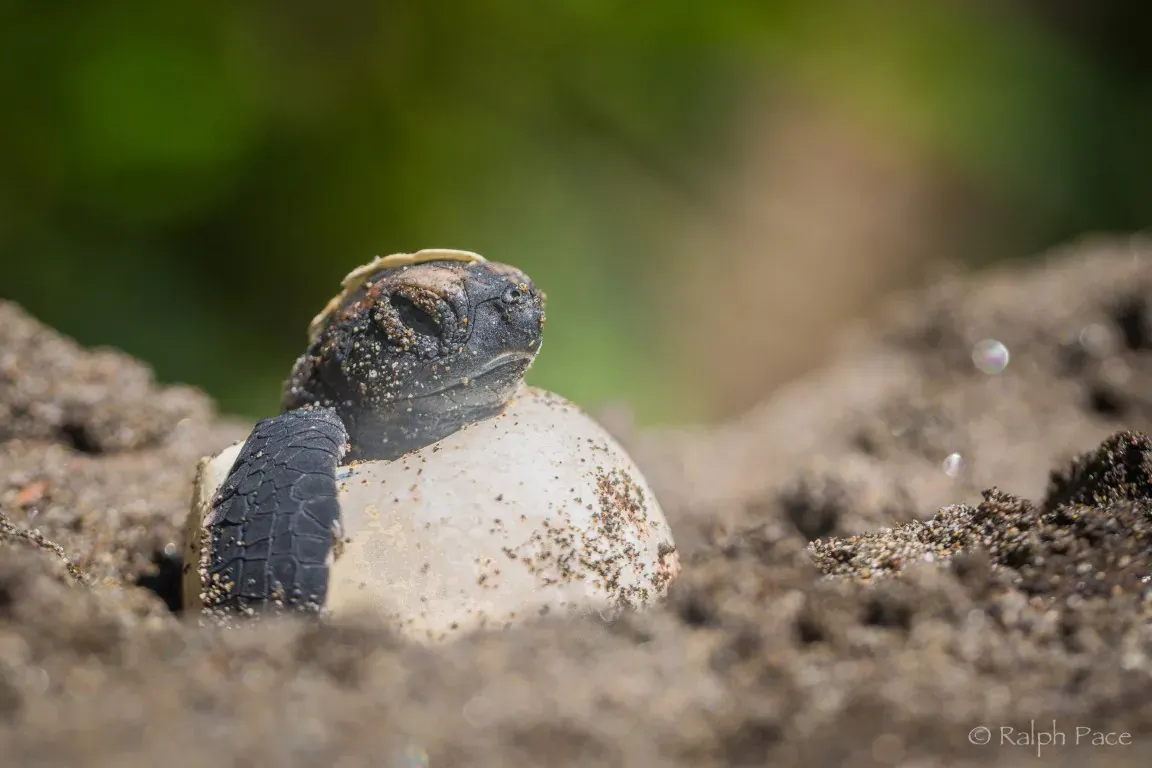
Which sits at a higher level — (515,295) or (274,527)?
(515,295)

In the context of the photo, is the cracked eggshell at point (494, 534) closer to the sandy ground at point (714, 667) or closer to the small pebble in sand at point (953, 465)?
the sandy ground at point (714, 667)

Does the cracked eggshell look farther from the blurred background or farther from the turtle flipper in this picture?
the blurred background

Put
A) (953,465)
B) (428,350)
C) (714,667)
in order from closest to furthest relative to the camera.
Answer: (714,667), (428,350), (953,465)

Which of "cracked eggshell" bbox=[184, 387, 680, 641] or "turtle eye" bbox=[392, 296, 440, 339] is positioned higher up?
"turtle eye" bbox=[392, 296, 440, 339]

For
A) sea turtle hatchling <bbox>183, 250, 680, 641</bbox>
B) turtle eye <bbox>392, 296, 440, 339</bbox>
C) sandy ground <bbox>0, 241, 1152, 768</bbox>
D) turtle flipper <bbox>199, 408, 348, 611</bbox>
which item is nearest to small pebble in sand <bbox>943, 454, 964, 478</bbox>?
sandy ground <bbox>0, 241, 1152, 768</bbox>

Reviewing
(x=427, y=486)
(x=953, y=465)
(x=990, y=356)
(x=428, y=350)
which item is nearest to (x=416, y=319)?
(x=428, y=350)

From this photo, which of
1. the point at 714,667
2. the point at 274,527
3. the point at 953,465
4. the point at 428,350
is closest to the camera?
the point at 714,667

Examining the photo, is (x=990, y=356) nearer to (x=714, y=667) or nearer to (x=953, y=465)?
(x=953, y=465)

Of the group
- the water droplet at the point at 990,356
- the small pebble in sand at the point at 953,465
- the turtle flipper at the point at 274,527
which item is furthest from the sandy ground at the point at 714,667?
the water droplet at the point at 990,356
